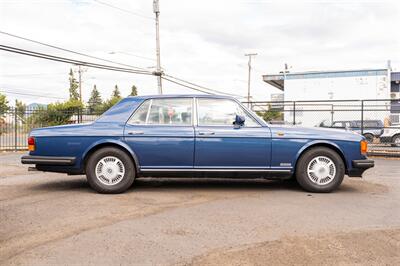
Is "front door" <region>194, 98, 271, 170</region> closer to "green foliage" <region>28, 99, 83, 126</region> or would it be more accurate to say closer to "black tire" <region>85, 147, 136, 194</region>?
"black tire" <region>85, 147, 136, 194</region>

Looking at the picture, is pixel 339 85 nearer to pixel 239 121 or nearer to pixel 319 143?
pixel 319 143

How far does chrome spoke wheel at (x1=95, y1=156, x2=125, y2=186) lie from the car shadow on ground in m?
0.35

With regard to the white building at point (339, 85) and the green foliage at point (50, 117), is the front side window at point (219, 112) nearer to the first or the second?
the green foliage at point (50, 117)

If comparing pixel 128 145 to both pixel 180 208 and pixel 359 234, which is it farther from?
pixel 359 234

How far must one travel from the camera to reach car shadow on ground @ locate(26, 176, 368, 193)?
6266 mm

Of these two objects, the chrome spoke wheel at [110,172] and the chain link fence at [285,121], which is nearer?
the chrome spoke wheel at [110,172]

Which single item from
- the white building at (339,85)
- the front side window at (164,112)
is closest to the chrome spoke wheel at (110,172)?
the front side window at (164,112)

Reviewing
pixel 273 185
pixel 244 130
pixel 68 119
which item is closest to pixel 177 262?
pixel 244 130

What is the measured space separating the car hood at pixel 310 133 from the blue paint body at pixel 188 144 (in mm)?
15

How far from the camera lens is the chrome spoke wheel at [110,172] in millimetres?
5805

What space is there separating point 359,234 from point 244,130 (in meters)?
2.45

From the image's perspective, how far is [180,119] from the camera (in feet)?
19.7

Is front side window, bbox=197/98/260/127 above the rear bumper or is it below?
above

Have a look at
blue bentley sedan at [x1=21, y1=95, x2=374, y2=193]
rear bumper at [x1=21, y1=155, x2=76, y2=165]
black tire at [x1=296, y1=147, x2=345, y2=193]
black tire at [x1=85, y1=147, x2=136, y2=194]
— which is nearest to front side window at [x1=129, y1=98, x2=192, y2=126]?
blue bentley sedan at [x1=21, y1=95, x2=374, y2=193]
